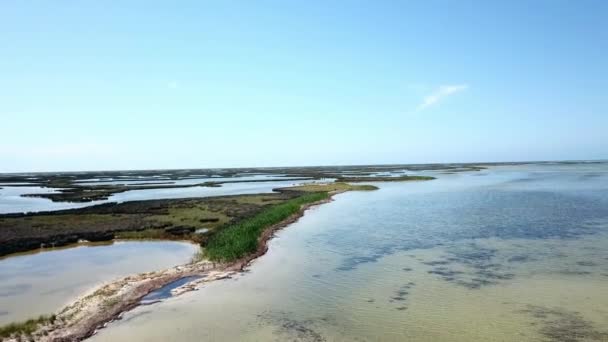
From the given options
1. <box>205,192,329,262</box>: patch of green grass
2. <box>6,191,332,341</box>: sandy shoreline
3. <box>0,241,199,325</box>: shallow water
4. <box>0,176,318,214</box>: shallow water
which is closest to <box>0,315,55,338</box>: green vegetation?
<box>6,191,332,341</box>: sandy shoreline

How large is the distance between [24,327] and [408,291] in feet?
40.4

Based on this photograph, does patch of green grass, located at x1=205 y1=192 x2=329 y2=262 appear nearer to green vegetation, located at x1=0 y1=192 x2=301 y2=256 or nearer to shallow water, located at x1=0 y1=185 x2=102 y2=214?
green vegetation, located at x1=0 y1=192 x2=301 y2=256

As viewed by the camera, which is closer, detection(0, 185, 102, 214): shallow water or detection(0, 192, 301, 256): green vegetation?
detection(0, 192, 301, 256): green vegetation

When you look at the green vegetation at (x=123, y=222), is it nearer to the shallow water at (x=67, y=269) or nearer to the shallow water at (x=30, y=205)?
the shallow water at (x=67, y=269)

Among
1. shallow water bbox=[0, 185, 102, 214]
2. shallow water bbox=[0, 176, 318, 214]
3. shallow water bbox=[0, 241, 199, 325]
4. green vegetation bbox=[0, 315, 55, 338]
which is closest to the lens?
green vegetation bbox=[0, 315, 55, 338]

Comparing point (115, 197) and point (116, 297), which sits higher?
point (115, 197)

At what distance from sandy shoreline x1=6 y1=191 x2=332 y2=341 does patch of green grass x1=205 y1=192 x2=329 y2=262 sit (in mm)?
574

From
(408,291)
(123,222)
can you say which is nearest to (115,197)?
(123,222)

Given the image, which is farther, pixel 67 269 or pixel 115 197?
pixel 115 197

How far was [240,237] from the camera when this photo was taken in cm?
2386

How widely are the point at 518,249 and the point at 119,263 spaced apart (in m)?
20.1

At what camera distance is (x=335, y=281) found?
16.7 meters

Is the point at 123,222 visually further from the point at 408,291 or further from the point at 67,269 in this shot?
the point at 408,291

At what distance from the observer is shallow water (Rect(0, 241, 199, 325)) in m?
15.3
